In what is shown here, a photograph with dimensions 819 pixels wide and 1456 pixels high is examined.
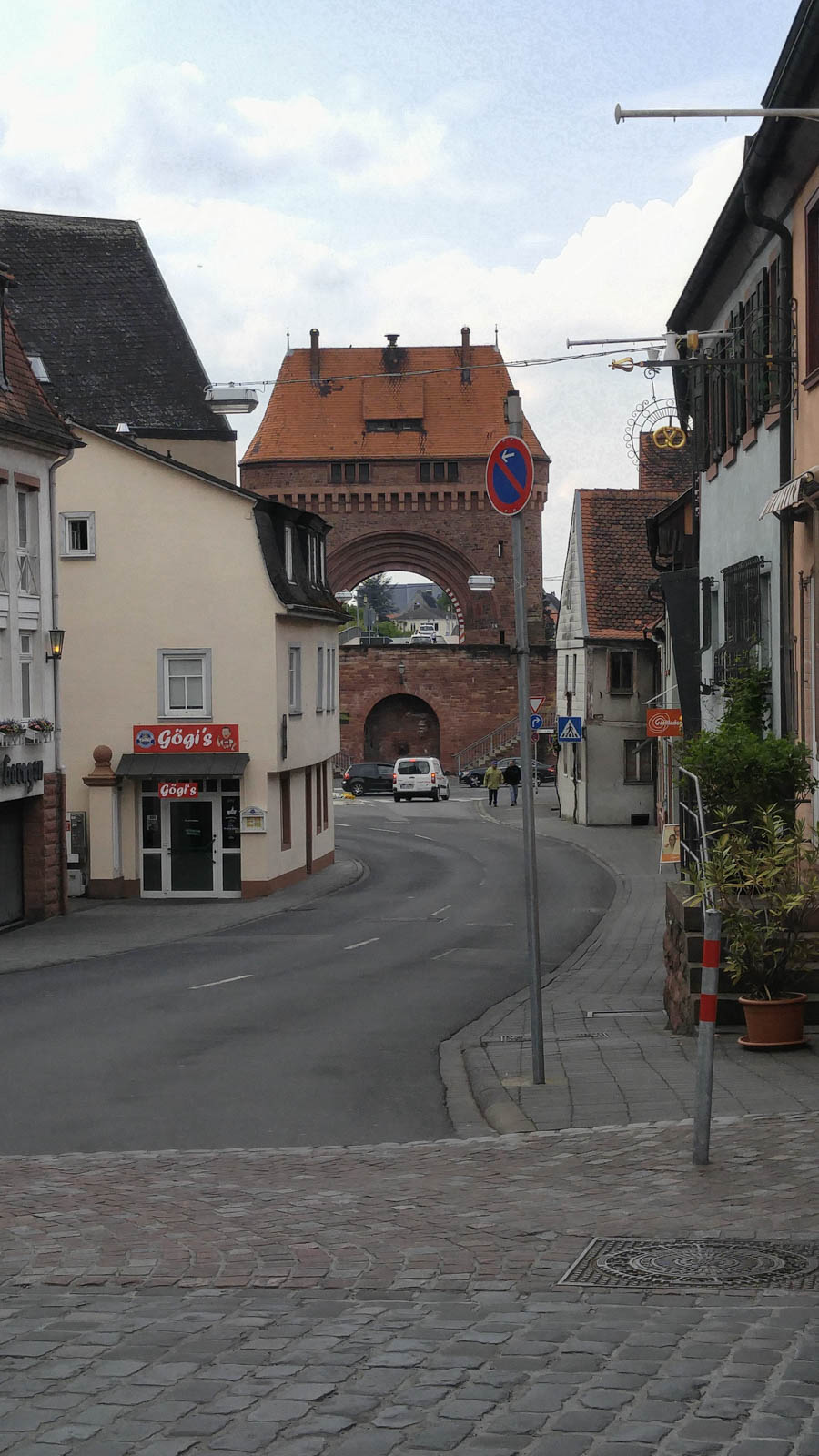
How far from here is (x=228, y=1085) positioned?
13438 mm

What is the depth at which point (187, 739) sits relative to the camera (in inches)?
1332

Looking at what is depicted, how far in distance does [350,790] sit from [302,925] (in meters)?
42.3

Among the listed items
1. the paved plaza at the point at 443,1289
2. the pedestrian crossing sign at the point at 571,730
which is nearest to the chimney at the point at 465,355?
the pedestrian crossing sign at the point at 571,730

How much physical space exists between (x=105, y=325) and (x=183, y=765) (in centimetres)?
1941

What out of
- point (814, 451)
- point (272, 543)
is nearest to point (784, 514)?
point (814, 451)

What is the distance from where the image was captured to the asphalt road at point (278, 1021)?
11836 millimetres

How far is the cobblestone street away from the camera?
5.12 meters

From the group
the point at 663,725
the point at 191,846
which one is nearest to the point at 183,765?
the point at 191,846

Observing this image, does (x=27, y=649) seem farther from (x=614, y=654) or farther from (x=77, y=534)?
Result: (x=614, y=654)

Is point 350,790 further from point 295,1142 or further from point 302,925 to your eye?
point 295,1142

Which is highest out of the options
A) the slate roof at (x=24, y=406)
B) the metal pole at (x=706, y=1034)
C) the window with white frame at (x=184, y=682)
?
the slate roof at (x=24, y=406)

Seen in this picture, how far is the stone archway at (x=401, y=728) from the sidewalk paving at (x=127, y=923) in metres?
45.2

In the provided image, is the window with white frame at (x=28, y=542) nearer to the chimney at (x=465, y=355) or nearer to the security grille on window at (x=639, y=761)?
the security grille on window at (x=639, y=761)

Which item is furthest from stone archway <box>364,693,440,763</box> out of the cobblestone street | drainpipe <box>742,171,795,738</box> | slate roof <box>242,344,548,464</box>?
the cobblestone street
